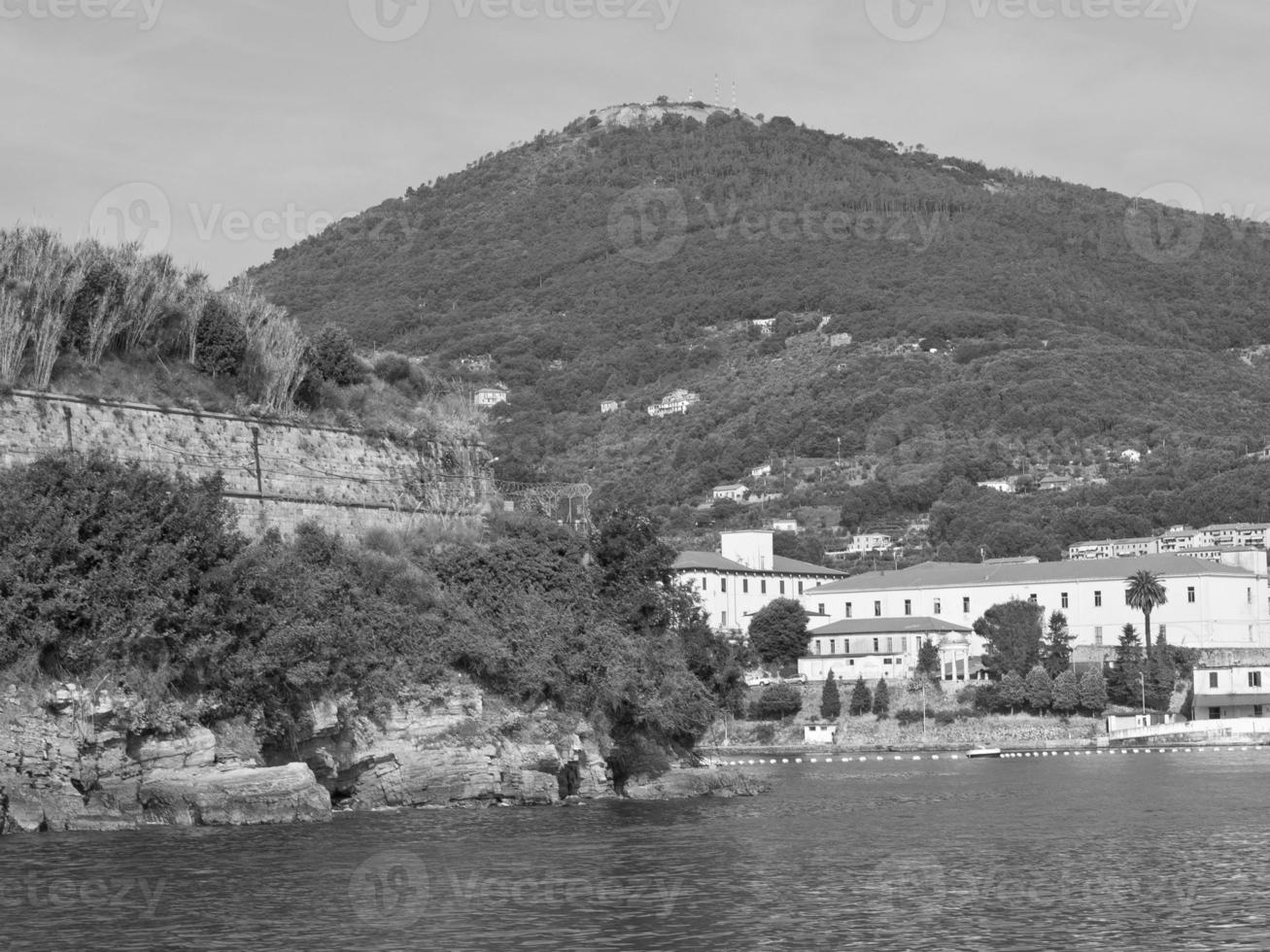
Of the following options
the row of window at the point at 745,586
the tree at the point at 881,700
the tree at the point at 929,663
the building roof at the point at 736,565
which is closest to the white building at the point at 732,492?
the building roof at the point at 736,565

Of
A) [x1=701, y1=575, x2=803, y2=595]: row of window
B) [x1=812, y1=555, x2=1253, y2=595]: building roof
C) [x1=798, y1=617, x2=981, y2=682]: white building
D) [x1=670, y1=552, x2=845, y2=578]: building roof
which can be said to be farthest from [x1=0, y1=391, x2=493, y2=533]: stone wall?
[x1=812, y1=555, x2=1253, y2=595]: building roof

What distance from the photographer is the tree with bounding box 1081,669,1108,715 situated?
8638cm

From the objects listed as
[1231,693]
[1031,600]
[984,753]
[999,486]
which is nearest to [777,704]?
[984,753]

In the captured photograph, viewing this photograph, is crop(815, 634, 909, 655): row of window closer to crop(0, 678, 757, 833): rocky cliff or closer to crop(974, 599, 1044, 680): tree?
crop(974, 599, 1044, 680): tree

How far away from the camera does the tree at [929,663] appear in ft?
308

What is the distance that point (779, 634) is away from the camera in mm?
102875

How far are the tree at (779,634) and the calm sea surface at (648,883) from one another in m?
62.5

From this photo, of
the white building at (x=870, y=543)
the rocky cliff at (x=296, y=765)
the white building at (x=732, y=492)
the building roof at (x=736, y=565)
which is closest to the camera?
the rocky cliff at (x=296, y=765)

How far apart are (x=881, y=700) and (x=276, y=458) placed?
179 ft

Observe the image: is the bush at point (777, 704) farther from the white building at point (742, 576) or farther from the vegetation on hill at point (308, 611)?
the vegetation on hill at point (308, 611)

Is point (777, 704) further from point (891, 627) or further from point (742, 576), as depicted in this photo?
point (742, 576)

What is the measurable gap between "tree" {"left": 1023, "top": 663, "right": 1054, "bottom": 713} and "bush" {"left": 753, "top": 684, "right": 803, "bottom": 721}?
39.4 feet

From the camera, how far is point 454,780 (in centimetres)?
3756

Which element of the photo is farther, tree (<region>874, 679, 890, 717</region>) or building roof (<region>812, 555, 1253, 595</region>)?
building roof (<region>812, 555, 1253, 595</region>)
